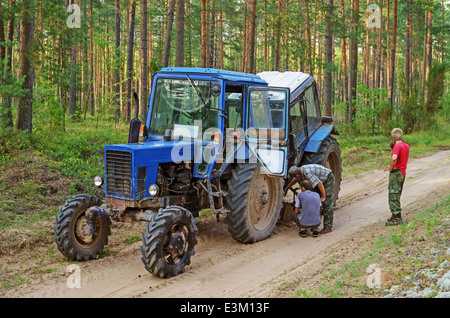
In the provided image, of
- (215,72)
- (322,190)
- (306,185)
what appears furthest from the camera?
(322,190)

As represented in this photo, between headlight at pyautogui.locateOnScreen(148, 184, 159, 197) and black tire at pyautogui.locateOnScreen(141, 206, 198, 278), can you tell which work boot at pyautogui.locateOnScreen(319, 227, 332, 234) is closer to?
black tire at pyautogui.locateOnScreen(141, 206, 198, 278)

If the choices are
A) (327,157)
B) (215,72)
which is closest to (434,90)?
(327,157)

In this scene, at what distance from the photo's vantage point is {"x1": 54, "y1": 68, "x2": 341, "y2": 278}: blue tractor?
655 centimetres

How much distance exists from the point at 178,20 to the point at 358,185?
8.48 metres

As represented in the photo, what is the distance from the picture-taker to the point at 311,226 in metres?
8.55

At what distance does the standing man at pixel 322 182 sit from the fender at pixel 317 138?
80cm

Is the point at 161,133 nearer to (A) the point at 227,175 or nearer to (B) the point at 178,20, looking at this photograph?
(A) the point at 227,175

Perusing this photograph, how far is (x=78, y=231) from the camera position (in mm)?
6883

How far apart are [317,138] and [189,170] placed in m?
3.80

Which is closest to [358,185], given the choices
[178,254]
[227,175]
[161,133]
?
[227,175]

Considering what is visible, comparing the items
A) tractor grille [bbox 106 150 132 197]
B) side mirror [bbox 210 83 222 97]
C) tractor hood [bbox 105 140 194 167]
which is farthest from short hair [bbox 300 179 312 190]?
tractor grille [bbox 106 150 132 197]

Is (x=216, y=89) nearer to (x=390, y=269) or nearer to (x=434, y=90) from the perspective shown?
(x=390, y=269)
